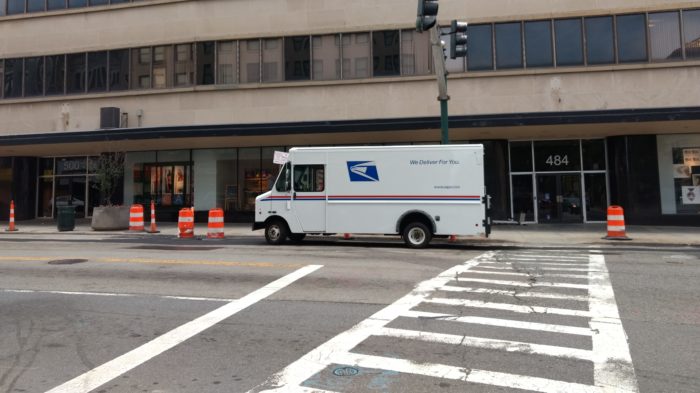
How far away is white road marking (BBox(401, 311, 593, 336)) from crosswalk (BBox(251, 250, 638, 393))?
0.01 meters

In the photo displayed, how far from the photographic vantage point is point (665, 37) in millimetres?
18641

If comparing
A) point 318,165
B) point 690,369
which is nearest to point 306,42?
point 318,165

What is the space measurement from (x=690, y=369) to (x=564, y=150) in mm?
18102

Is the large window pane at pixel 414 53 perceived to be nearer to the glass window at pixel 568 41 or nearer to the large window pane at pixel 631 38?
the glass window at pixel 568 41

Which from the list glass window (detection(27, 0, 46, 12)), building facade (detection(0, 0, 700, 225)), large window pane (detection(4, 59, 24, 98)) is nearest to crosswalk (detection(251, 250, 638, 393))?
building facade (detection(0, 0, 700, 225))

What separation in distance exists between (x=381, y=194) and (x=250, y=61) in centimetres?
1164

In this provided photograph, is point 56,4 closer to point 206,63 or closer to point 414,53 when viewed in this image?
point 206,63

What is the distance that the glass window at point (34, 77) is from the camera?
2380cm

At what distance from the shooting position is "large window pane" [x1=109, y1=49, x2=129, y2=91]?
22922 mm

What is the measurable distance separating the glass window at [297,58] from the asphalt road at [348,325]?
12.6m

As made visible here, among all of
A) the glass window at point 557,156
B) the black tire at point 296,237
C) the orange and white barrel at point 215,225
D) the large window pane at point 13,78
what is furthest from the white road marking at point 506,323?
the large window pane at point 13,78

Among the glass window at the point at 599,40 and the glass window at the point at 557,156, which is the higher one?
the glass window at the point at 599,40

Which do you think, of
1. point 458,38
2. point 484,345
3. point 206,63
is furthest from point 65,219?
point 484,345

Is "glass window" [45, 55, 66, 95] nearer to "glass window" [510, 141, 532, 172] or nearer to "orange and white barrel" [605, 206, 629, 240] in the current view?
"glass window" [510, 141, 532, 172]
